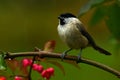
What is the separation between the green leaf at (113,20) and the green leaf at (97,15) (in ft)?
0.08

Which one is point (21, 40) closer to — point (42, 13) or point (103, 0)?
point (42, 13)

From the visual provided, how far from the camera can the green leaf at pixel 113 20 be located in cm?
219

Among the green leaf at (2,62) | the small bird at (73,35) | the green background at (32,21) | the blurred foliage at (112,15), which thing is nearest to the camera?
the green leaf at (2,62)

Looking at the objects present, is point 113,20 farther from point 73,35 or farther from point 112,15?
point 73,35

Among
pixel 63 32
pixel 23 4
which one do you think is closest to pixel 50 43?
pixel 63 32

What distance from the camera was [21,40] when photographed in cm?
771

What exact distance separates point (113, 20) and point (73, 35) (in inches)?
12.5

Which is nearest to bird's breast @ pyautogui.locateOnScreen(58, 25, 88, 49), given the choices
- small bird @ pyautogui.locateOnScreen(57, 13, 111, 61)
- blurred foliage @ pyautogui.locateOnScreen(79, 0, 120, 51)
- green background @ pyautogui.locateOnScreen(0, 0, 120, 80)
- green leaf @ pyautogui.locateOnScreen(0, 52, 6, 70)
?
small bird @ pyautogui.locateOnScreen(57, 13, 111, 61)

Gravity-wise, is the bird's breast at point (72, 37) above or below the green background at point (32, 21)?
below

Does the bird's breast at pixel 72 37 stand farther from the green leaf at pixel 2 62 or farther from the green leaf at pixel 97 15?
the green leaf at pixel 2 62

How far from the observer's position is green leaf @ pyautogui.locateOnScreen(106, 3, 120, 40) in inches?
86.2

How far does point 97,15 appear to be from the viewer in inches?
91.3

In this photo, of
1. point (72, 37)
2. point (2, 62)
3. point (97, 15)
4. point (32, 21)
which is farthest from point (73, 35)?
point (32, 21)

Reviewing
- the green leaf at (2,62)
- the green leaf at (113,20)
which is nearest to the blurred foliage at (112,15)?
the green leaf at (113,20)
